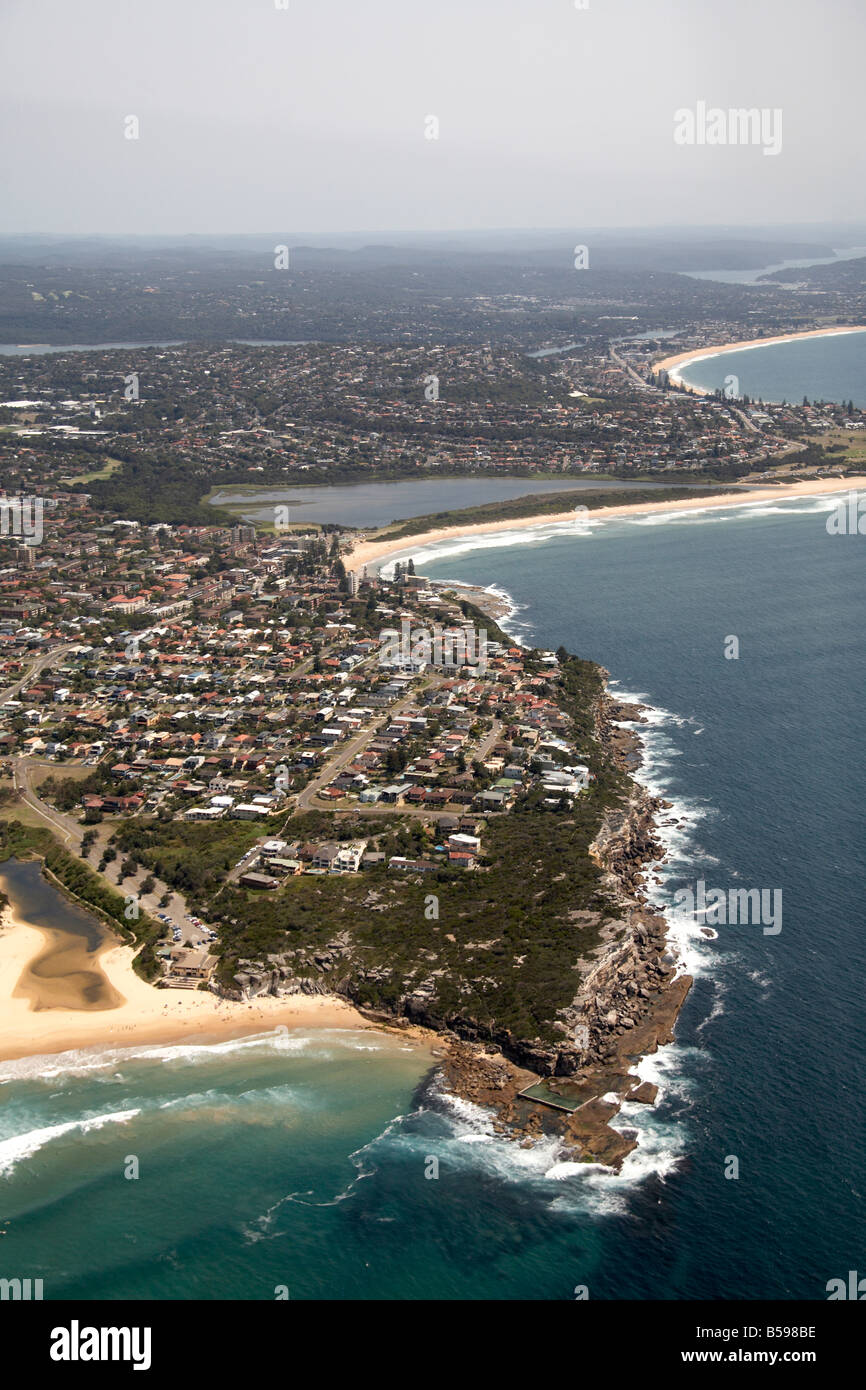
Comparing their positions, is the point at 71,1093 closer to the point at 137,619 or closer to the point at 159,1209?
the point at 159,1209

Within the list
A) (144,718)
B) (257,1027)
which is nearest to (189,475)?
(144,718)

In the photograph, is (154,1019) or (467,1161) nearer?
(467,1161)

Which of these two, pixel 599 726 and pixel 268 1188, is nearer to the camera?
pixel 268 1188

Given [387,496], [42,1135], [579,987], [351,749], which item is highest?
[387,496]

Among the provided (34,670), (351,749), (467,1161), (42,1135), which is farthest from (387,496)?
(467,1161)

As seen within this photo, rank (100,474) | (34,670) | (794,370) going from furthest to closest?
(794,370), (100,474), (34,670)

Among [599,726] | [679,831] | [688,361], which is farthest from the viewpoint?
[688,361]

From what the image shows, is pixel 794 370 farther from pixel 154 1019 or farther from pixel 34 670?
pixel 154 1019
